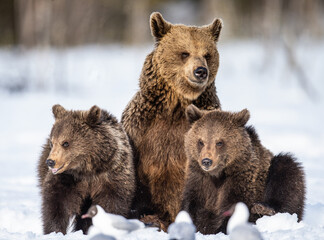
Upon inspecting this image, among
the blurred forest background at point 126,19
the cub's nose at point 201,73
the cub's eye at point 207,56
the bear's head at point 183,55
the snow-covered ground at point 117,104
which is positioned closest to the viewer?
the cub's nose at point 201,73

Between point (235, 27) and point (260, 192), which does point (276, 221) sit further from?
point (235, 27)

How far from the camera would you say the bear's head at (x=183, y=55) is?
6.39m

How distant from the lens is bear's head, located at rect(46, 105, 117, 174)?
570cm

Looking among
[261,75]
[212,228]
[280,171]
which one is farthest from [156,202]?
[261,75]

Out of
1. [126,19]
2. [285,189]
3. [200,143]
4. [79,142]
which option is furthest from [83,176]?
[126,19]

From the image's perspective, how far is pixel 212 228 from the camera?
5.89 m

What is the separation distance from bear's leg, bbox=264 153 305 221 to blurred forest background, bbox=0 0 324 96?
572 inches

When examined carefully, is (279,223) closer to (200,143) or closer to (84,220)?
(200,143)

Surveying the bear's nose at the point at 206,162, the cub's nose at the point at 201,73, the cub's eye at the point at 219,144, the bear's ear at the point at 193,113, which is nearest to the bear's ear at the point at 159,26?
the cub's nose at the point at 201,73

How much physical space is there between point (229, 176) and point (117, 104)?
14.0 m

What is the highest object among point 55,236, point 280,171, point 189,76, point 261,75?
point 189,76

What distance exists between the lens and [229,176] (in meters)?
5.84

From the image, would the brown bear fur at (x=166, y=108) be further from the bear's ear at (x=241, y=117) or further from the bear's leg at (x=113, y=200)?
the bear's leg at (x=113, y=200)

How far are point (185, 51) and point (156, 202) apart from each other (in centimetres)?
168
